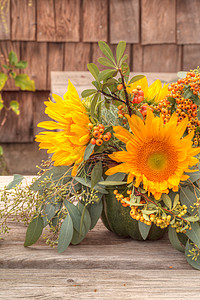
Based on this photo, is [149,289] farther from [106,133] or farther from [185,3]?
[185,3]

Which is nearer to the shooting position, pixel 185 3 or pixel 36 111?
pixel 185 3

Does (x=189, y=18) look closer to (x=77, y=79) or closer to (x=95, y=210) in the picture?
(x=77, y=79)

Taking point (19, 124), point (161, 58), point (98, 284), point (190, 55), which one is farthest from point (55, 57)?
point (98, 284)

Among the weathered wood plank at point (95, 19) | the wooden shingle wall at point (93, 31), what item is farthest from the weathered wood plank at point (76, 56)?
the weathered wood plank at point (95, 19)

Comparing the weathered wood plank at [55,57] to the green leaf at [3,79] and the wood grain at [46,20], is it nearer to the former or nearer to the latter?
the wood grain at [46,20]

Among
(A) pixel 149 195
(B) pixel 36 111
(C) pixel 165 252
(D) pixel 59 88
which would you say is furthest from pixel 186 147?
(B) pixel 36 111

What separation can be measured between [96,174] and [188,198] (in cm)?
18

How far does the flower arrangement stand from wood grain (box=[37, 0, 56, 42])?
85.0 inches

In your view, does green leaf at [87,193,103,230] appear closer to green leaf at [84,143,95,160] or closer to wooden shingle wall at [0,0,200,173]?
green leaf at [84,143,95,160]

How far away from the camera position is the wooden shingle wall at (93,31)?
8.84 feet

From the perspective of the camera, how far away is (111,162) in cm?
72

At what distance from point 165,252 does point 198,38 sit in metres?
2.33

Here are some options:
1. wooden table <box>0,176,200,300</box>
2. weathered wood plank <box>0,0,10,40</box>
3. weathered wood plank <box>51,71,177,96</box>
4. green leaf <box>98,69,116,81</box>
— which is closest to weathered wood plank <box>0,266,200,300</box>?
wooden table <box>0,176,200,300</box>

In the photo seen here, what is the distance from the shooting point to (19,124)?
3004 millimetres
